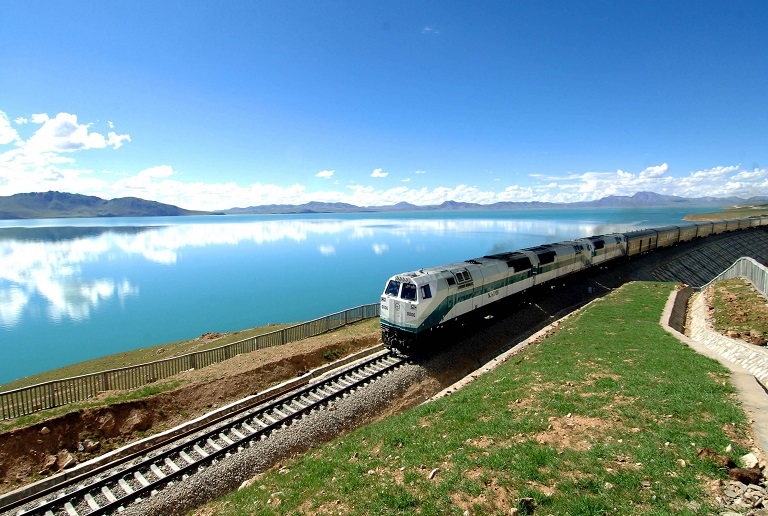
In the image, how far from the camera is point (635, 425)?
976cm

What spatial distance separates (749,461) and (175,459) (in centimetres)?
1534

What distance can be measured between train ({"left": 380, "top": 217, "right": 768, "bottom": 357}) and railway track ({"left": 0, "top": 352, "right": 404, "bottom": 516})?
357 centimetres

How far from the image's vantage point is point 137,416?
49.1 feet

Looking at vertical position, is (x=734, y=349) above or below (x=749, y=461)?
below

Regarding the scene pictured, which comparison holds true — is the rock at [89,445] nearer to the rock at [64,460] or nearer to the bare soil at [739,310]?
the rock at [64,460]

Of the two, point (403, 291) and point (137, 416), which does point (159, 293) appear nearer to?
point (137, 416)

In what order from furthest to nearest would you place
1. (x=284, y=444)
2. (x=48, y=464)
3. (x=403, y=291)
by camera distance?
(x=403, y=291)
(x=284, y=444)
(x=48, y=464)

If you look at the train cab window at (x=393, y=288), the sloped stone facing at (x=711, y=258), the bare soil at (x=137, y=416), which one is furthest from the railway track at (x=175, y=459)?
the sloped stone facing at (x=711, y=258)

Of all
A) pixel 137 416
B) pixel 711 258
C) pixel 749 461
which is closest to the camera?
pixel 749 461

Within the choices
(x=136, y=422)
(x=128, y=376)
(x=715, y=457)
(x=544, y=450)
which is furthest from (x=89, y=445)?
(x=715, y=457)

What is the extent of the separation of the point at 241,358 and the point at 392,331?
8300 mm

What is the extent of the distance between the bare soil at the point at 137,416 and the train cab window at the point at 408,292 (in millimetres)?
5648

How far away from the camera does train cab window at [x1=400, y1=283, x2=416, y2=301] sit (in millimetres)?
19344

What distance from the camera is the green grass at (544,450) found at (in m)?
7.45
